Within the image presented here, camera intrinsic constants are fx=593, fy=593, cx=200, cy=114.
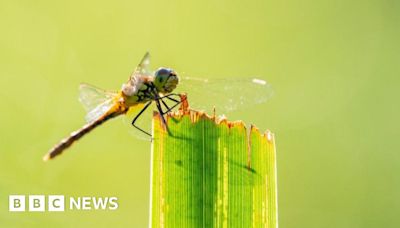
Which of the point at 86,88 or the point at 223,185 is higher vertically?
the point at 86,88

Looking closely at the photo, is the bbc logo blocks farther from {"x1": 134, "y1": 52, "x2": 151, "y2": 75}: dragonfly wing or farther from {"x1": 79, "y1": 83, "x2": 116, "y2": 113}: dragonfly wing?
{"x1": 134, "y1": 52, "x2": 151, "y2": 75}: dragonfly wing

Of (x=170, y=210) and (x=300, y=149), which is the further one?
(x=300, y=149)

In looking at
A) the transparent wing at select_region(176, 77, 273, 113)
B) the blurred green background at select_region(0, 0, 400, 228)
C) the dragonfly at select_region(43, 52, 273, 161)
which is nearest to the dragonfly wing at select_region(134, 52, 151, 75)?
the dragonfly at select_region(43, 52, 273, 161)

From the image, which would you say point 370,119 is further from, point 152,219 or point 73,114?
point 152,219

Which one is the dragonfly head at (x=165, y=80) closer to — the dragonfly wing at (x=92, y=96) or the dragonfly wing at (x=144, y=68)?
the dragonfly wing at (x=144, y=68)

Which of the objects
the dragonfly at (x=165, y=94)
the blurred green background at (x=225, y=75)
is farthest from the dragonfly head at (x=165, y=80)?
the blurred green background at (x=225, y=75)

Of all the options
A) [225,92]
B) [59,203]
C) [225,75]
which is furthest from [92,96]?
[225,75]

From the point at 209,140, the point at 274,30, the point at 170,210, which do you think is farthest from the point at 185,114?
the point at 274,30
